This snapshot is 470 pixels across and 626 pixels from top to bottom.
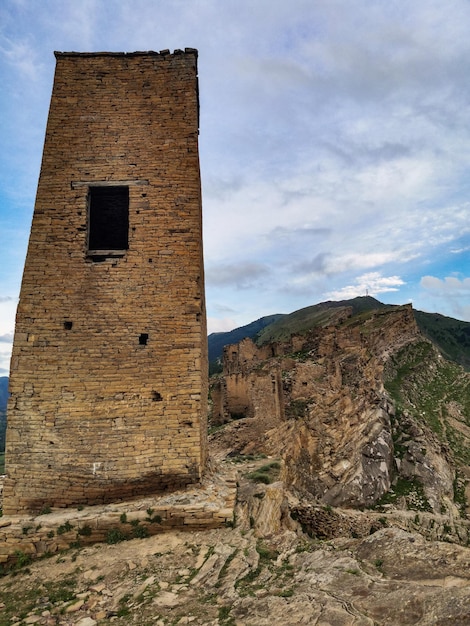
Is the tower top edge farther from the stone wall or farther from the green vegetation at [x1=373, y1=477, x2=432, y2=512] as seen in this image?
the green vegetation at [x1=373, y1=477, x2=432, y2=512]

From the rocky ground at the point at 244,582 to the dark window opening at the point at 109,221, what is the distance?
6650mm

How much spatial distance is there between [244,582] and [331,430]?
17.1 metres

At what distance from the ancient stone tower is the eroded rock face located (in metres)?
8.82

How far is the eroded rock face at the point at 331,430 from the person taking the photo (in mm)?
18219

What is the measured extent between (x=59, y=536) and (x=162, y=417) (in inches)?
98.8

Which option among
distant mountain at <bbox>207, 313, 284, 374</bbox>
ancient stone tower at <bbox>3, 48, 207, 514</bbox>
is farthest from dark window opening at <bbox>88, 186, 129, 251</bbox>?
distant mountain at <bbox>207, 313, 284, 374</bbox>

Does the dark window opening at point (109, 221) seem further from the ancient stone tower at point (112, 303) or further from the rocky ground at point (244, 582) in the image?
the rocky ground at point (244, 582)

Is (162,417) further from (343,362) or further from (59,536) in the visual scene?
(343,362)

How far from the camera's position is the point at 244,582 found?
522cm

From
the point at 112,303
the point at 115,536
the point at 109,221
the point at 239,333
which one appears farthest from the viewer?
the point at 239,333

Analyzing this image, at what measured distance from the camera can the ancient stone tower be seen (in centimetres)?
773

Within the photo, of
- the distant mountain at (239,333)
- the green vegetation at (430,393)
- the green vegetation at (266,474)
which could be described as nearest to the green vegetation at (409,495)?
the green vegetation at (430,393)

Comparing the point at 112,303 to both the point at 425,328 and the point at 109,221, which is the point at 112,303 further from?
the point at 425,328

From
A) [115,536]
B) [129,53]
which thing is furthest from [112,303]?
[129,53]
